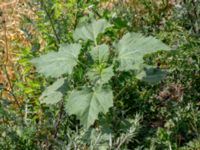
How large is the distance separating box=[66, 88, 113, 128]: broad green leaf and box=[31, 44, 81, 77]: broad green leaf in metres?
0.14

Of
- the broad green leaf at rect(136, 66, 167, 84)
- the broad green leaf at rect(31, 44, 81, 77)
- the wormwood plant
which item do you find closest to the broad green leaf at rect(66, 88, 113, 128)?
the wormwood plant

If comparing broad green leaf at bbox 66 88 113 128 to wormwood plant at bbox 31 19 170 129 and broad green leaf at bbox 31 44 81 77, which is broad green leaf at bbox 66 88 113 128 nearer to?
wormwood plant at bbox 31 19 170 129

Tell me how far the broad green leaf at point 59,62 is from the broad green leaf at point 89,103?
14 centimetres

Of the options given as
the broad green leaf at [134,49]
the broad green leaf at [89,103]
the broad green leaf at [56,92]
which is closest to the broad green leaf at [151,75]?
the broad green leaf at [134,49]

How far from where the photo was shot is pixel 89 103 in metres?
2.28

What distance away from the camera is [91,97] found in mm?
2311

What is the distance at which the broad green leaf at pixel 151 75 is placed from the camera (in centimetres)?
249

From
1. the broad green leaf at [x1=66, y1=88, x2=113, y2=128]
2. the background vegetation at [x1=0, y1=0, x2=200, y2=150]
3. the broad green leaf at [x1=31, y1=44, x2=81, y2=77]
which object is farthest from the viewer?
the background vegetation at [x1=0, y1=0, x2=200, y2=150]

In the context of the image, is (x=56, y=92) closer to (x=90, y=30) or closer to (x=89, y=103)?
(x=89, y=103)

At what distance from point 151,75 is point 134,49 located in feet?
0.81

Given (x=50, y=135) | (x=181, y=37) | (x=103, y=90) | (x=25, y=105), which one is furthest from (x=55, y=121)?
(x=181, y=37)

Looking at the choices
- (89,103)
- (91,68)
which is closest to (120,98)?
(91,68)

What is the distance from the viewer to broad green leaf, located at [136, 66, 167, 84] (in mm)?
2490

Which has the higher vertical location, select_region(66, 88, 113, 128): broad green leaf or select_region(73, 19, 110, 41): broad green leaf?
select_region(73, 19, 110, 41): broad green leaf
